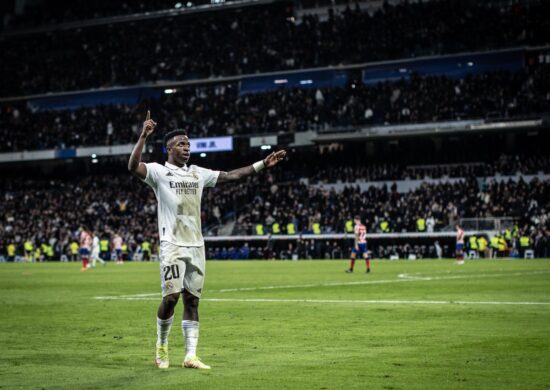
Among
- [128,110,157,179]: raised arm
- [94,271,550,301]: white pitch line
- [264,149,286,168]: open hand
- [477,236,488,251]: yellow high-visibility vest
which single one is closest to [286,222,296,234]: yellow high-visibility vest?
[477,236,488,251]: yellow high-visibility vest

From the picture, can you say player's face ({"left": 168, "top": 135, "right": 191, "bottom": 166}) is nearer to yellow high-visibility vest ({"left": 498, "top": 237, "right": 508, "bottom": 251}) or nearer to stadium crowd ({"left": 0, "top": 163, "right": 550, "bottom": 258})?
stadium crowd ({"left": 0, "top": 163, "right": 550, "bottom": 258})

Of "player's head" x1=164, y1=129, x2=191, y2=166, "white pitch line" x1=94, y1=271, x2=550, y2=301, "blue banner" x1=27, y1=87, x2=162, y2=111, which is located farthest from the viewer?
"blue banner" x1=27, y1=87, x2=162, y2=111

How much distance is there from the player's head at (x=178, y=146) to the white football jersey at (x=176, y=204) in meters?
0.11

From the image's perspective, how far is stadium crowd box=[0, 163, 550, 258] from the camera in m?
58.3

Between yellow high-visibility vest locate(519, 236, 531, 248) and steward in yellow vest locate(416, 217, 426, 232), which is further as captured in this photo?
steward in yellow vest locate(416, 217, 426, 232)

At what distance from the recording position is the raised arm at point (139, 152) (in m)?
10.4

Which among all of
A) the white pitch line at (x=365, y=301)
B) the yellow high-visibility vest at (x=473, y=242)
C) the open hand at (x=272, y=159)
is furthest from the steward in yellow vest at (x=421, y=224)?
the open hand at (x=272, y=159)

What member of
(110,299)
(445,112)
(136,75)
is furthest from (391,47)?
(110,299)

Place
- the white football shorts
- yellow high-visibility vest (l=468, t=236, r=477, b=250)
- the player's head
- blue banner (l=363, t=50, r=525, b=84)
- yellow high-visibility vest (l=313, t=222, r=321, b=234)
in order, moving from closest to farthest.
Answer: the white football shorts
the player's head
yellow high-visibility vest (l=468, t=236, r=477, b=250)
yellow high-visibility vest (l=313, t=222, r=321, b=234)
blue banner (l=363, t=50, r=525, b=84)

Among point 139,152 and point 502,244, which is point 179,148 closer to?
point 139,152

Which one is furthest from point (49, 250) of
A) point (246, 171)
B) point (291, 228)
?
point (246, 171)

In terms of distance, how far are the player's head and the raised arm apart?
0.46m

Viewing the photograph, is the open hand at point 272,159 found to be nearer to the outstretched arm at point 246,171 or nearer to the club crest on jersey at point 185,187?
the outstretched arm at point 246,171

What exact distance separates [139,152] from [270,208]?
57157 mm
